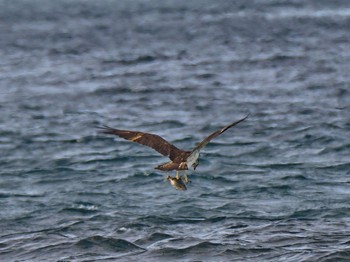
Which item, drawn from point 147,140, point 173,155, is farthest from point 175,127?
point 173,155

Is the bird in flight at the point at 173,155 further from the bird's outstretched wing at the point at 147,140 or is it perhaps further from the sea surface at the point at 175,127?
the sea surface at the point at 175,127

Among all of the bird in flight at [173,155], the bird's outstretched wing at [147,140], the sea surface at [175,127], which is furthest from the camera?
the sea surface at [175,127]

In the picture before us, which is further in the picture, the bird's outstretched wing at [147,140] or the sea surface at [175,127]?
the sea surface at [175,127]

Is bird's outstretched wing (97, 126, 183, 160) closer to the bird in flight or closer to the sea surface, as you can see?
the bird in flight

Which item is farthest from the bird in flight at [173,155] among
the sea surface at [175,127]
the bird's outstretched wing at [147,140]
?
the sea surface at [175,127]

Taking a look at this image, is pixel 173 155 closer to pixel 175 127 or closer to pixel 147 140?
pixel 147 140

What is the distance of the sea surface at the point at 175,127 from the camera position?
52.5ft

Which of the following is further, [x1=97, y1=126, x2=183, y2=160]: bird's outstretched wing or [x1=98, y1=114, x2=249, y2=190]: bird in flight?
[x1=97, y1=126, x2=183, y2=160]: bird's outstretched wing

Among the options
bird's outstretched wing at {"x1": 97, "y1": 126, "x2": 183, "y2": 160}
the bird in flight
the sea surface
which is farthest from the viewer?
the sea surface

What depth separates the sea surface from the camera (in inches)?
630

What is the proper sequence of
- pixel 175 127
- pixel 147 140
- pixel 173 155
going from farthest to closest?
pixel 175 127 → pixel 147 140 → pixel 173 155

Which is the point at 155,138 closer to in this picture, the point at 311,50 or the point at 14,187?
the point at 14,187

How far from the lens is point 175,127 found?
2281 cm

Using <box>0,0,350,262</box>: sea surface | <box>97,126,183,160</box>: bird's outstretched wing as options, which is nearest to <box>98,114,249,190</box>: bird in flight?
<box>97,126,183,160</box>: bird's outstretched wing
